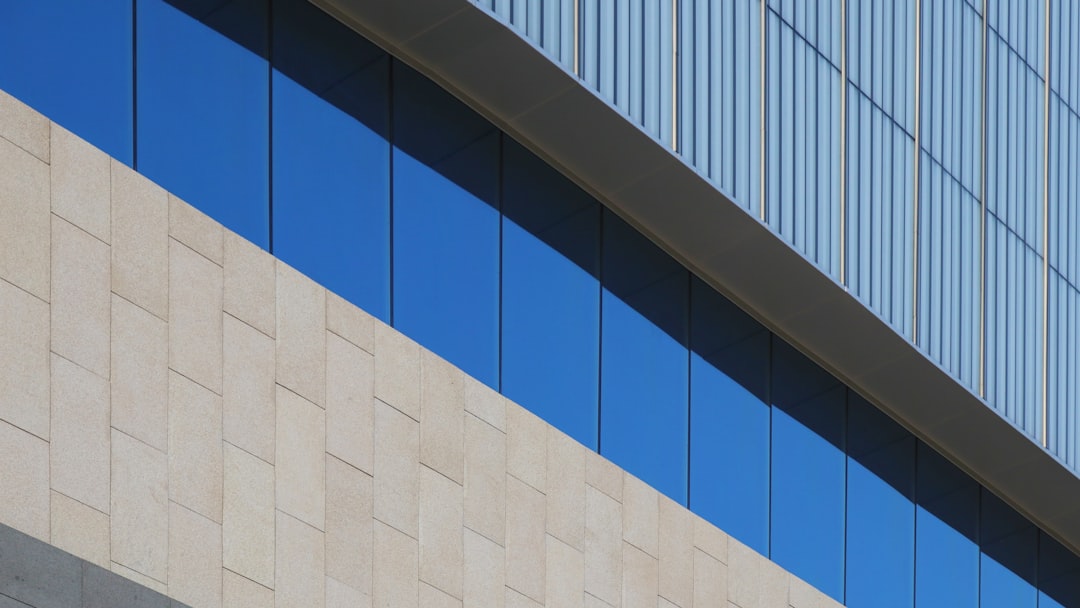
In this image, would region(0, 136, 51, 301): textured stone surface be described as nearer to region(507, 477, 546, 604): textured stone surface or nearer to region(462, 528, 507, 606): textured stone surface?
region(462, 528, 507, 606): textured stone surface

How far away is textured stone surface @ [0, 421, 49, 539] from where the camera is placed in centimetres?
1526

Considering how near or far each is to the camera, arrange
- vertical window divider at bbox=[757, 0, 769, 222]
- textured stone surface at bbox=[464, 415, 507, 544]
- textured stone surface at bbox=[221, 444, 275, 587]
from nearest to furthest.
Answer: textured stone surface at bbox=[221, 444, 275, 587], textured stone surface at bbox=[464, 415, 507, 544], vertical window divider at bbox=[757, 0, 769, 222]

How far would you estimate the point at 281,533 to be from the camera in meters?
17.7

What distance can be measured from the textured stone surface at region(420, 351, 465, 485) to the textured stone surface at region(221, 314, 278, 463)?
6.83ft

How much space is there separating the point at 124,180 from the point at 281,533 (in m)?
3.43

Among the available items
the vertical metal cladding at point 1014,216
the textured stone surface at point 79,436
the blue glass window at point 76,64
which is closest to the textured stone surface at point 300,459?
the textured stone surface at point 79,436

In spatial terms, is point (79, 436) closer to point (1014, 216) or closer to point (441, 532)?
point (441, 532)

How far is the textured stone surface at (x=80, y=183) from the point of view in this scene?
16234 millimetres

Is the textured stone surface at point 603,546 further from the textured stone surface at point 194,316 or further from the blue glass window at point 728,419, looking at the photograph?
the textured stone surface at point 194,316

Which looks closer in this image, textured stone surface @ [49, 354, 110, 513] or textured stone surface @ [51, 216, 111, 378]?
textured stone surface @ [49, 354, 110, 513]

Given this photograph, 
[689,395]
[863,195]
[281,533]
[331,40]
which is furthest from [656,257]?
[281,533]

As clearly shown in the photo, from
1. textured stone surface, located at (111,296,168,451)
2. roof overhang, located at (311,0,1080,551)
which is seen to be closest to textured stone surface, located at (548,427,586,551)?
roof overhang, located at (311,0,1080,551)

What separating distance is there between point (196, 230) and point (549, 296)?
222 inches

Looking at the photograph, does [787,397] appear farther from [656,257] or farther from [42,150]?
[42,150]
